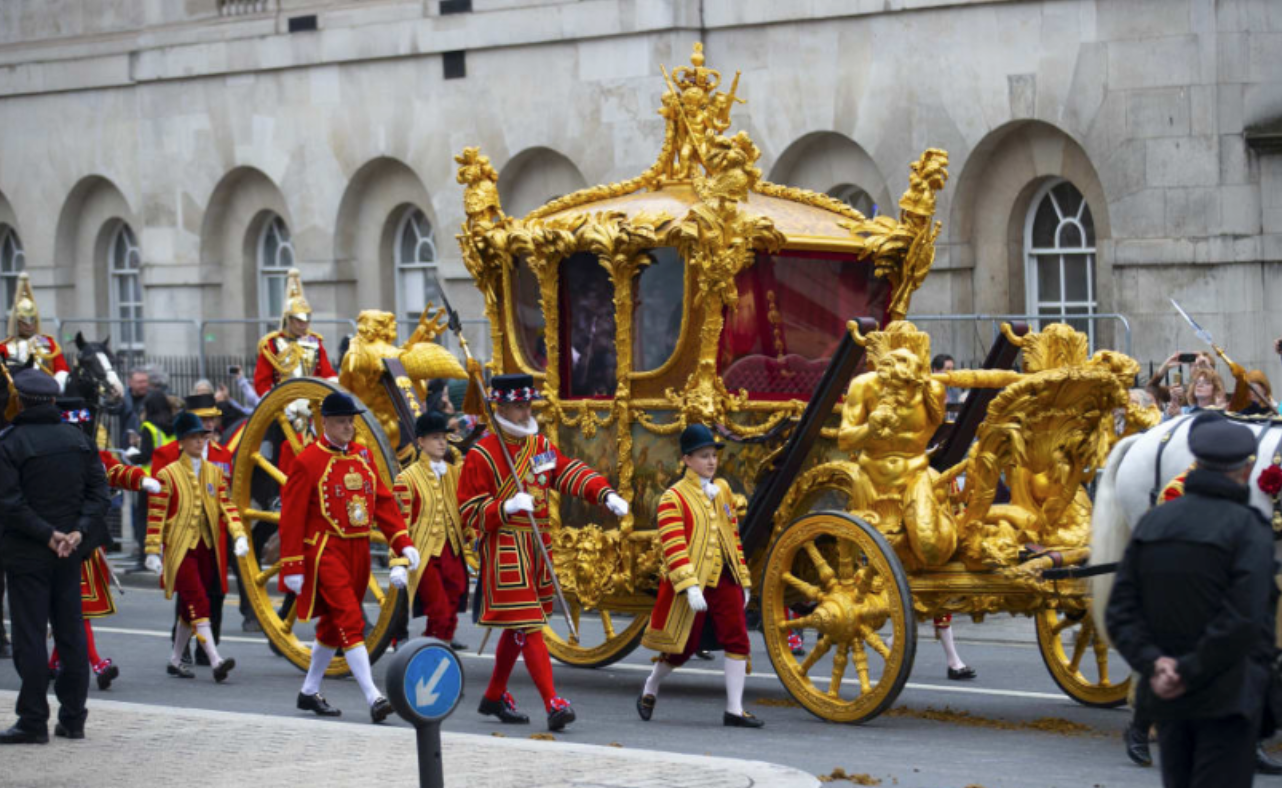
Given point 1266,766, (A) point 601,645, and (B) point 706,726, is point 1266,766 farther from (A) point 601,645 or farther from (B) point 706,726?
(A) point 601,645

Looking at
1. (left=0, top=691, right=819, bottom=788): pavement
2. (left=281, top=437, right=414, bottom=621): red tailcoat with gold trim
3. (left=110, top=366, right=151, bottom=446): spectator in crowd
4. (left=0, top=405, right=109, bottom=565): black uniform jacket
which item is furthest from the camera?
(left=110, top=366, right=151, bottom=446): spectator in crowd

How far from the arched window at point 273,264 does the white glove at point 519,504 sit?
1741cm

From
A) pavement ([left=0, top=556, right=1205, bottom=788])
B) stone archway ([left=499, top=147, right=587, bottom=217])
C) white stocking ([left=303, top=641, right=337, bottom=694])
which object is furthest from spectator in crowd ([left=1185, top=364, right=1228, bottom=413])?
stone archway ([left=499, top=147, right=587, bottom=217])

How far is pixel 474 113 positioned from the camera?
2511 centimetres

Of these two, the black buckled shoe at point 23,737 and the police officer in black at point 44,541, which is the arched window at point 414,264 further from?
the black buckled shoe at point 23,737

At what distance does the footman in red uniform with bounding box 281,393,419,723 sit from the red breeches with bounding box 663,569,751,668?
4.65ft

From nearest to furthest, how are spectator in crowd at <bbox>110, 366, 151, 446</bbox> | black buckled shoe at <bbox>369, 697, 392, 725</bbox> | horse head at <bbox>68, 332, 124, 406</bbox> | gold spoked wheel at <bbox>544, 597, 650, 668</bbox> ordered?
1. black buckled shoe at <bbox>369, 697, 392, 725</bbox>
2. gold spoked wheel at <bbox>544, 597, 650, 668</bbox>
3. horse head at <bbox>68, 332, 124, 406</bbox>
4. spectator in crowd at <bbox>110, 366, 151, 446</bbox>

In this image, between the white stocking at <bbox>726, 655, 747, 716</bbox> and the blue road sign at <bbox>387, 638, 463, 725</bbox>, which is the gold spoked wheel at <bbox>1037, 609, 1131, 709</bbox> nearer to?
the white stocking at <bbox>726, 655, 747, 716</bbox>

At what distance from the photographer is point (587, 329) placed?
12930mm

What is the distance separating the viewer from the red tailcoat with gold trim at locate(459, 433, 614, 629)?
11562mm

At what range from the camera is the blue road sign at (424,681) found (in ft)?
23.8

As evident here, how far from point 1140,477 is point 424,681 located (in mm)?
4159

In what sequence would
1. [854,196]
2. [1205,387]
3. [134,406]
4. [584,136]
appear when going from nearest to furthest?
[1205,387]
[134,406]
[854,196]
[584,136]

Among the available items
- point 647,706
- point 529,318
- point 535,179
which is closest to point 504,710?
point 647,706
